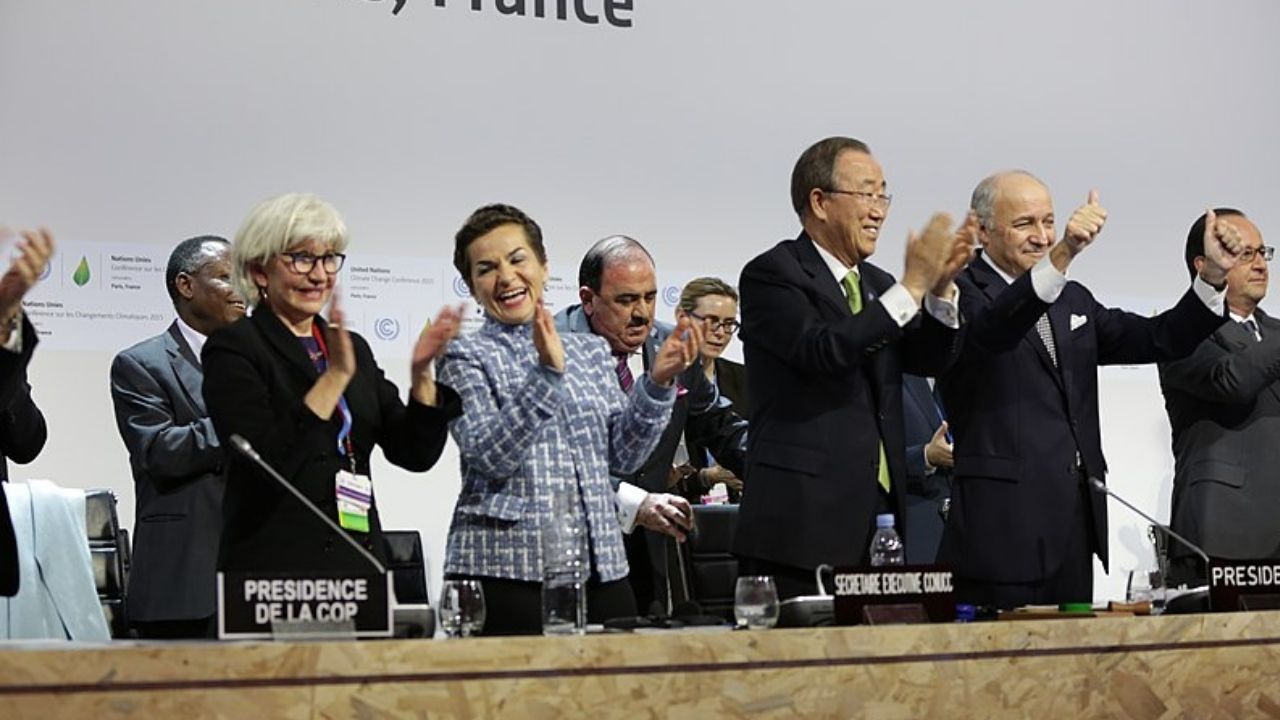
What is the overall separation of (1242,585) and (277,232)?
1733 mm

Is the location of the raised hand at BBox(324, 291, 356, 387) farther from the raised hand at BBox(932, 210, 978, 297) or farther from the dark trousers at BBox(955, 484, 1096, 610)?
the dark trousers at BBox(955, 484, 1096, 610)

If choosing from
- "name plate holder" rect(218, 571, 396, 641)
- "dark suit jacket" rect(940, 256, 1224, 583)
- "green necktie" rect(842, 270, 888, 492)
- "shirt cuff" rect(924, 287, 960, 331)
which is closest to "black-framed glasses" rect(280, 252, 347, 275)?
"name plate holder" rect(218, 571, 396, 641)

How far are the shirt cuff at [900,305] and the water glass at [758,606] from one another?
728mm

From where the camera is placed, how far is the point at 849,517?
3.23 m

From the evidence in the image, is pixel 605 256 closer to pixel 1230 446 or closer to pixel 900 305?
pixel 900 305

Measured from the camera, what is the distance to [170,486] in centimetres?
404

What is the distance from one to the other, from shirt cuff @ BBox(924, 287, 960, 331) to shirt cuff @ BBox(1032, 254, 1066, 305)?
165 millimetres

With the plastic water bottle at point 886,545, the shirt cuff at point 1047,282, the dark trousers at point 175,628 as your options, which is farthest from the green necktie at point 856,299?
the dark trousers at point 175,628

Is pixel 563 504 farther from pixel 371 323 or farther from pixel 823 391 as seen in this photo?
pixel 371 323

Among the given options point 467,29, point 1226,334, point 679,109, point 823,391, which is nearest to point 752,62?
point 679,109

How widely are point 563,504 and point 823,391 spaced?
69cm

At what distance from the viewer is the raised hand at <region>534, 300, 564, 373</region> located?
9.48 ft

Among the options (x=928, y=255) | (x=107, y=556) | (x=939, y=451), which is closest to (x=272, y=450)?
(x=928, y=255)

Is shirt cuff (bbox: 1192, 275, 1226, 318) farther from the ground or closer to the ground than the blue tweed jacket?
farther from the ground
